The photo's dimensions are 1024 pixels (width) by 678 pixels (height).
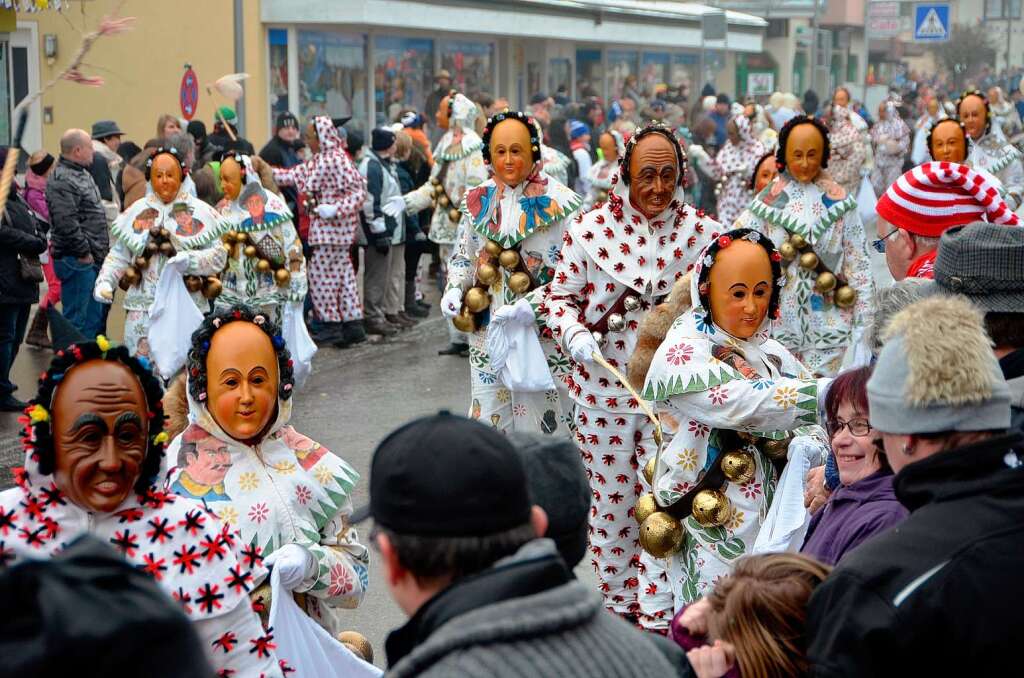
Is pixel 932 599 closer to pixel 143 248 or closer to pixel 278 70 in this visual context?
pixel 143 248

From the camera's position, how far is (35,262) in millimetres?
10367

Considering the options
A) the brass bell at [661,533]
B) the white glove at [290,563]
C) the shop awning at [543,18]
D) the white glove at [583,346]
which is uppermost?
the shop awning at [543,18]

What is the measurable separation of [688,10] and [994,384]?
35.9m

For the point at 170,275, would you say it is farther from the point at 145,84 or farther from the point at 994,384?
the point at 145,84

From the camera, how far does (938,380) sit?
2.69m

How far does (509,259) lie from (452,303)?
48 cm

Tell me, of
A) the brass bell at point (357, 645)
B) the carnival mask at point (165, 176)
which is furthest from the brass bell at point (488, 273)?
the brass bell at point (357, 645)

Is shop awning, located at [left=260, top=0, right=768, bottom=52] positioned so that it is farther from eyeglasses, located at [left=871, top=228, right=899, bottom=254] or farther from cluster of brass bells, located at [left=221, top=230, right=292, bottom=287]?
eyeglasses, located at [left=871, top=228, right=899, bottom=254]

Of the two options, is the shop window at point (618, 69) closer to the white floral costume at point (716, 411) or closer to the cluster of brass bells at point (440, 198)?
the cluster of brass bells at point (440, 198)

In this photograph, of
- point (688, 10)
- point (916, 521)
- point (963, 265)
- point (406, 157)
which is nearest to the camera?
point (916, 521)

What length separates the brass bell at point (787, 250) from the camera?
315 inches

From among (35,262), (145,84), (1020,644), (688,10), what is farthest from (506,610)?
(688,10)

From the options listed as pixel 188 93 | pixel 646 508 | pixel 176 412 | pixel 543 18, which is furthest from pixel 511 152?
pixel 543 18

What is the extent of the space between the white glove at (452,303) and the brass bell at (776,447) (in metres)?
3.11
